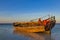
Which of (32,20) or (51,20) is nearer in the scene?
(51,20)

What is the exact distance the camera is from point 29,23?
17.0 m

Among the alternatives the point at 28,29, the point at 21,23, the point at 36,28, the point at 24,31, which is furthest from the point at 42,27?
the point at 21,23

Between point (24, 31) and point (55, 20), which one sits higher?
point (55, 20)

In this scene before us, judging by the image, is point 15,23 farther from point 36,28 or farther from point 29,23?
point 36,28

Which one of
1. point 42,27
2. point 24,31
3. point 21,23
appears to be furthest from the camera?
point 21,23

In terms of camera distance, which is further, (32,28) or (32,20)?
(32,20)

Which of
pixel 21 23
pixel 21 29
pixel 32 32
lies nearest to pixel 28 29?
pixel 32 32

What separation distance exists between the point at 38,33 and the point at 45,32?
52cm

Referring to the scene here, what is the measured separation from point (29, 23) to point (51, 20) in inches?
133

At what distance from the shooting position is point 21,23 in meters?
18.0

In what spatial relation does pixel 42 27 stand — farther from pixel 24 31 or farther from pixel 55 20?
pixel 24 31

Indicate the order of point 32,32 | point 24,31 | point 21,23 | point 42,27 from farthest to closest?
point 21,23, point 24,31, point 32,32, point 42,27

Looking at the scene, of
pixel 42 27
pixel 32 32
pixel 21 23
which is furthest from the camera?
pixel 21 23

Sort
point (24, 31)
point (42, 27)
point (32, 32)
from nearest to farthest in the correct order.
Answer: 1. point (42, 27)
2. point (32, 32)
3. point (24, 31)
